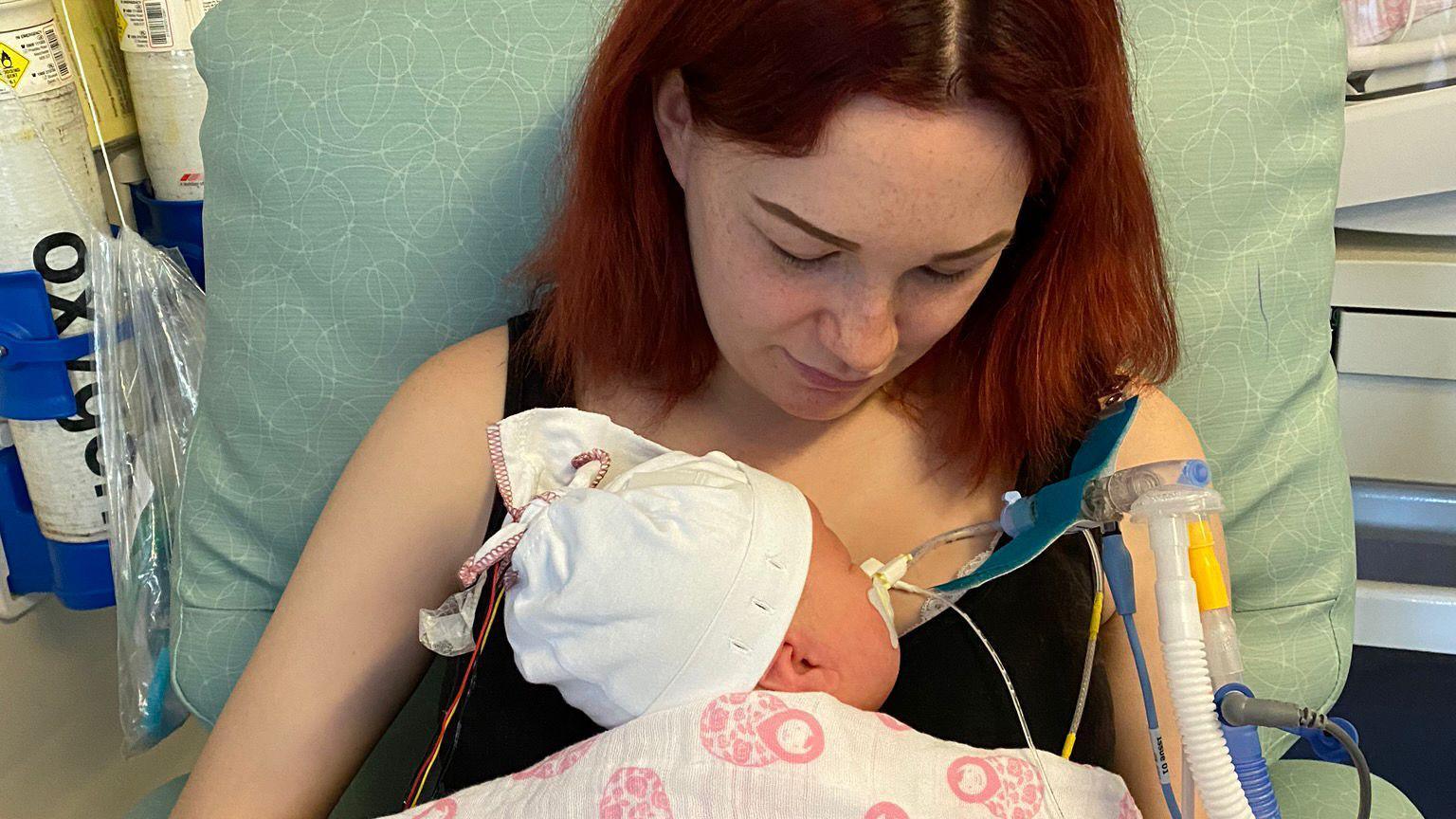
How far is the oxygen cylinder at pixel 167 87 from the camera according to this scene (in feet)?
5.03

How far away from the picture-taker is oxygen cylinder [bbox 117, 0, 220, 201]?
1533 millimetres

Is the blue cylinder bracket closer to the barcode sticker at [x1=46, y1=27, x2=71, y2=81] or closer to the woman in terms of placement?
the barcode sticker at [x1=46, y1=27, x2=71, y2=81]

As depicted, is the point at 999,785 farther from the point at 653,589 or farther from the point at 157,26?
the point at 157,26

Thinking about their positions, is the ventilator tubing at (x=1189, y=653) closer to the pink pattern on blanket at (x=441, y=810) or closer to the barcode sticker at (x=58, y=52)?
the pink pattern on blanket at (x=441, y=810)

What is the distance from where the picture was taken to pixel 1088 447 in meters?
1.14

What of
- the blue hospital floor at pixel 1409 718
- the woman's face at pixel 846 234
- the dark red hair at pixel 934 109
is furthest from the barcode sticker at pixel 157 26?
the blue hospital floor at pixel 1409 718

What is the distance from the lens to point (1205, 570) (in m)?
0.83

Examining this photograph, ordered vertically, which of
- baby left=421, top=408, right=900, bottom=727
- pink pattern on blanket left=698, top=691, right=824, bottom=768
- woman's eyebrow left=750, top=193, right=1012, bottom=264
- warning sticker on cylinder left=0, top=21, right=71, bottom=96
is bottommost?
pink pattern on blanket left=698, top=691, right=824, bottom=768

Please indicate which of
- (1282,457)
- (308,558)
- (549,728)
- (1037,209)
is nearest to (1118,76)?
(1037,209)

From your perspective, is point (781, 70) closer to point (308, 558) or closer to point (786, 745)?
point (786, 745)

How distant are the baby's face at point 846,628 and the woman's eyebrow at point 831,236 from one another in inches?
8.9

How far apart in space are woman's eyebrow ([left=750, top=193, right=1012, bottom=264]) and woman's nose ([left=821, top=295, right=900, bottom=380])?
0.17 ft

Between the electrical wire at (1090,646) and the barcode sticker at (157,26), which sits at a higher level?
the barcode sticker at (157,26)

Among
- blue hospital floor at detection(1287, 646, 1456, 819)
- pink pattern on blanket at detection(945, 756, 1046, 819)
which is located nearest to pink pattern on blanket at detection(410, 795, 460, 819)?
pink pattern on blanket at detection(945, 756, 1046, 819)
